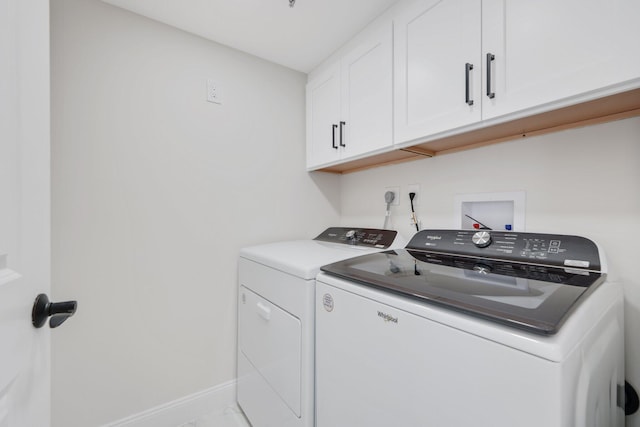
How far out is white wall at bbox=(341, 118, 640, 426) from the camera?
0.93 m

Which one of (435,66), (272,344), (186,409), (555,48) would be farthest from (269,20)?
(186,409)

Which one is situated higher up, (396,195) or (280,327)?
(396,195)

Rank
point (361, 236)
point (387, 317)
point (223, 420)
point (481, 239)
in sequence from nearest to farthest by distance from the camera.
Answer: point (387, 317) < point (481, 239) < point (223, 420) < point (361, 236)

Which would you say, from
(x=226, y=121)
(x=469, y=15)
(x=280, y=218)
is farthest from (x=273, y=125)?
(x=469, y=15)

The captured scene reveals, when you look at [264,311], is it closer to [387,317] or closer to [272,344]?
[272,344]

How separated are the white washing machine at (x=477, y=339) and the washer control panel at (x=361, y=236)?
38 centimetres

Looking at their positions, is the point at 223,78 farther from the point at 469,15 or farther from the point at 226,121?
the point at 469,15

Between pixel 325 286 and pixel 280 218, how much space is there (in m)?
0.98

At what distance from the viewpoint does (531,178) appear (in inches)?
45.3

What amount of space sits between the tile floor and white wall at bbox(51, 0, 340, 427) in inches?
6.7

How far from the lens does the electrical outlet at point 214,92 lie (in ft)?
5.25

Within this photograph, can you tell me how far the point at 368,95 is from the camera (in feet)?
4.73

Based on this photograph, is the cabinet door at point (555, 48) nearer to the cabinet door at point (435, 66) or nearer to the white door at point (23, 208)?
the cabinet door at point (435, 66)

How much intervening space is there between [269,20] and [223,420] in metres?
2.27
